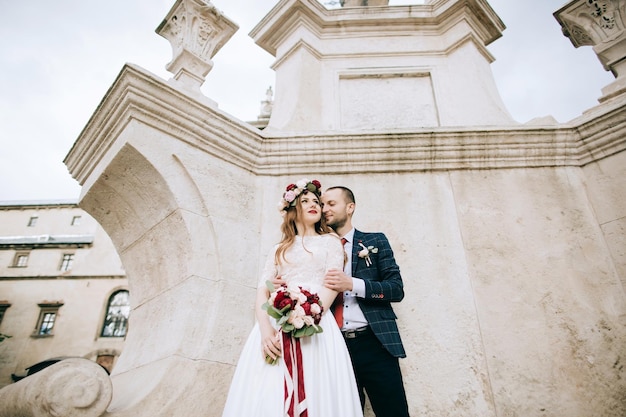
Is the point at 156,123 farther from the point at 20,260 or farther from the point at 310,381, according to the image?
the point at 20,260

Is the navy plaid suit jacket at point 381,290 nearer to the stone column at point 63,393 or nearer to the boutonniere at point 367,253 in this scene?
the boutonniere at point 367,253

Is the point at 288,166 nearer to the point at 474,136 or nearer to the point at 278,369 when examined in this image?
the point at 474,136

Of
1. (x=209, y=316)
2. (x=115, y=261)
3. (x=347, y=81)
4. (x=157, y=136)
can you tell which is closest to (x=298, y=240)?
(x=209, y=316)

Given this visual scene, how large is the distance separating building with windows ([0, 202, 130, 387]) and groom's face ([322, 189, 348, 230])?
21.0 meters

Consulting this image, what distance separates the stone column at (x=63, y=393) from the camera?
5.44 feet

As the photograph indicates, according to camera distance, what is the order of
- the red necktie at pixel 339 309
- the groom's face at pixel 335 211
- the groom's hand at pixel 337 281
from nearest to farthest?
the groom's hand at pixel 337 281 < the red necktie at pixel 339 309 < the groom's face at pixel 335 211

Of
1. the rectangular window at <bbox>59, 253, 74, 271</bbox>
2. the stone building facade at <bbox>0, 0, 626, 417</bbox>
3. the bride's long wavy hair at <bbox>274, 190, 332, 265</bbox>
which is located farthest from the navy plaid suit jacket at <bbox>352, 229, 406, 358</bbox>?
the rectangular window at <bbox>59, 253, 74, 271</bbox>

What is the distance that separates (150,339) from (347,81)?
10.1 feet

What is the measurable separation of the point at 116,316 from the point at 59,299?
13.9ft

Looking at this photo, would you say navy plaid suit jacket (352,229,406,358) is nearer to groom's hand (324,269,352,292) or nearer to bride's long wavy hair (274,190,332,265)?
groom's hand (324,269,352,292)

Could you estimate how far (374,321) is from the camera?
6.63ft

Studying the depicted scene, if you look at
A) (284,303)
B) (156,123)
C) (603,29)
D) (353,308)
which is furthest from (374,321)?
(603,29)

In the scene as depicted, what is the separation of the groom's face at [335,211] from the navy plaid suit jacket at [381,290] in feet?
0.65

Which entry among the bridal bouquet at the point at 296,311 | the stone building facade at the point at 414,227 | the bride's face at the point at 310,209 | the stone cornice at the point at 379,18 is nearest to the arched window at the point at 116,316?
the stone cornice at the point at 379,18
